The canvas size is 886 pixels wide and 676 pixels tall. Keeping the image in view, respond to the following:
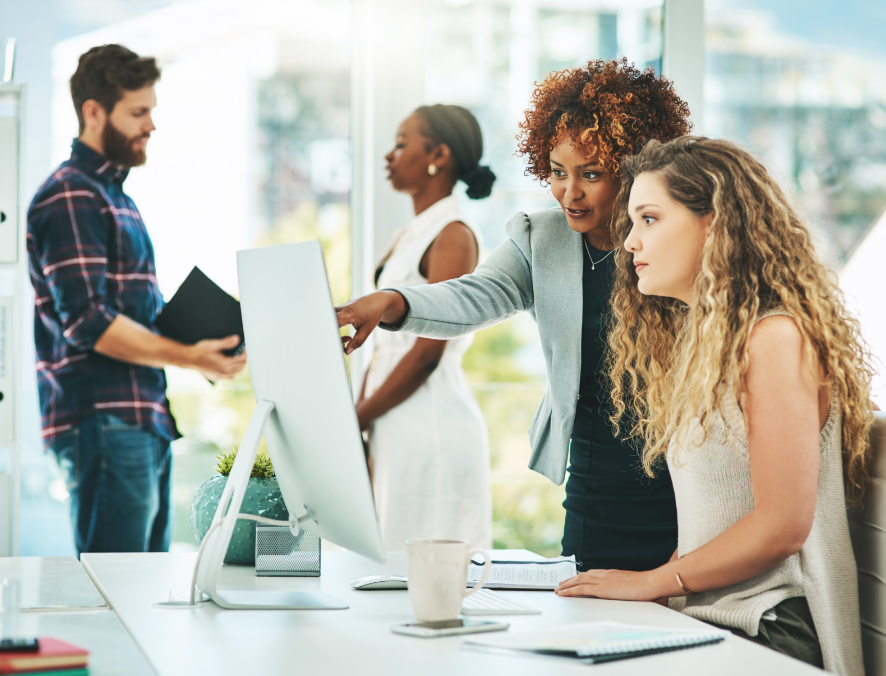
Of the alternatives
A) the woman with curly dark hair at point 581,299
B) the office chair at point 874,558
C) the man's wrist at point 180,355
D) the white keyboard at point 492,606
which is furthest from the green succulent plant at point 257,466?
the man's wrist at point 180,355

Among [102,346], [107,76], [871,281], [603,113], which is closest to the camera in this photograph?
[603,113]

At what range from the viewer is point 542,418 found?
5.83 feet

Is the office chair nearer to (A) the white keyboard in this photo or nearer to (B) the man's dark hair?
(A) the white keyboard

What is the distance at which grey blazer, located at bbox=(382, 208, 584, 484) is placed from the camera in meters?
1.68

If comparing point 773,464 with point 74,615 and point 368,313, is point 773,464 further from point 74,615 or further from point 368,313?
point 74,615

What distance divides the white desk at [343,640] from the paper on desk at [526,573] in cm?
4

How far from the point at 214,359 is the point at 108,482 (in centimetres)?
49

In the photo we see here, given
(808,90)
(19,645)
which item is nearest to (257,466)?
(19,645)

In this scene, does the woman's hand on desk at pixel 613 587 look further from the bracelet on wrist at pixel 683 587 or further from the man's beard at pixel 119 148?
the man's beard at pixel 119 148

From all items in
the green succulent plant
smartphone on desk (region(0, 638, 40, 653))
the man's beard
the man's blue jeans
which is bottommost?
the man's blue jeans

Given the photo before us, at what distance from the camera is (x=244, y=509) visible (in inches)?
53.9

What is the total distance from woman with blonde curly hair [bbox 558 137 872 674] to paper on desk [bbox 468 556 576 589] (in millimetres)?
59

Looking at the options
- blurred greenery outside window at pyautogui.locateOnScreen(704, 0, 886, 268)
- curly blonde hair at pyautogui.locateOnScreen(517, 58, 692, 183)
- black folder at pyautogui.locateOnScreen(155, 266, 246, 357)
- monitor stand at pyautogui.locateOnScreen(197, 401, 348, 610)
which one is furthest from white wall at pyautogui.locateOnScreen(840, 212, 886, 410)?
monitor stand at pyautogui.locateOnScreen(197, 401, 348, 610)

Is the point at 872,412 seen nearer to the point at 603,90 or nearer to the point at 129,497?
the point at 603,90
